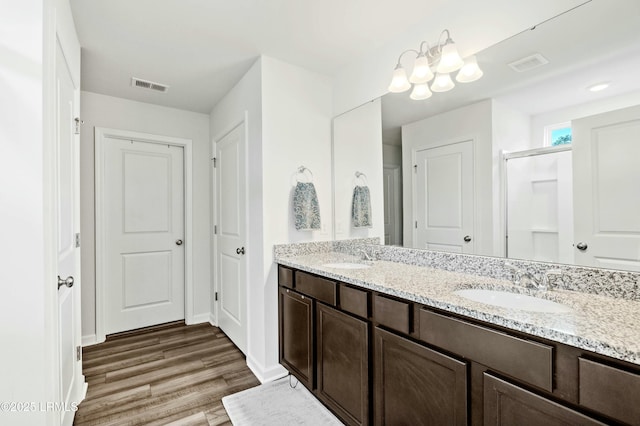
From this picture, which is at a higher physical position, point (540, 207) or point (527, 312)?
point (540, 207)

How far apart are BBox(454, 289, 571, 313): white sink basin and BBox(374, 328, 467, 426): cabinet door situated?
11.7 inches

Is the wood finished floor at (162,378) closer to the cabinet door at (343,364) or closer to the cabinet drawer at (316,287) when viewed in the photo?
the cabinet door at (343,364)

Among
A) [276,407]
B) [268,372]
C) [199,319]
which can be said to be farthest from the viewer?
[199,319]

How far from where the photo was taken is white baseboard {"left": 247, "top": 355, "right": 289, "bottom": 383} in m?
2.23

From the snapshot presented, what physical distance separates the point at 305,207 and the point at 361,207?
1.58ft

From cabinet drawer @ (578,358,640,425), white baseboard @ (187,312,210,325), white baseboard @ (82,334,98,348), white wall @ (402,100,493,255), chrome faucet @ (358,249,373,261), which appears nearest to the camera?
cabinet drawer @ (578,358,640,425)

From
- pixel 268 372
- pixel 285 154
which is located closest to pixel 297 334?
pixel 268 372

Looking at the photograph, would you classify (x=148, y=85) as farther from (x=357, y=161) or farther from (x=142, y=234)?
(x=357, y=161)

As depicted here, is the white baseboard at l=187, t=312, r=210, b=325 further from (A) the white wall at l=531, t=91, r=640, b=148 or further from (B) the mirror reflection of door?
(A) the white wall at l=531, t=91, r=640, b=148

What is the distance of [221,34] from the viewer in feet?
6.51

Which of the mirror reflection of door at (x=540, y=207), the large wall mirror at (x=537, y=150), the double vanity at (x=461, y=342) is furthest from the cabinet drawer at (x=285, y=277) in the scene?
the mirror reflection of door at (x=540, y=207)

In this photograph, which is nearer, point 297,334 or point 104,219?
point 297,334

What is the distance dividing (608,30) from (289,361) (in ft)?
8.04

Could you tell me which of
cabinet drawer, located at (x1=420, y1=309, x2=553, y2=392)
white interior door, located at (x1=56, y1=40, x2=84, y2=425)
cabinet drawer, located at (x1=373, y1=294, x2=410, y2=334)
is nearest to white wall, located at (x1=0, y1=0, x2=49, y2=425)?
white interior door, located at (x1=56, y1=40, x2=84, y2=425)
